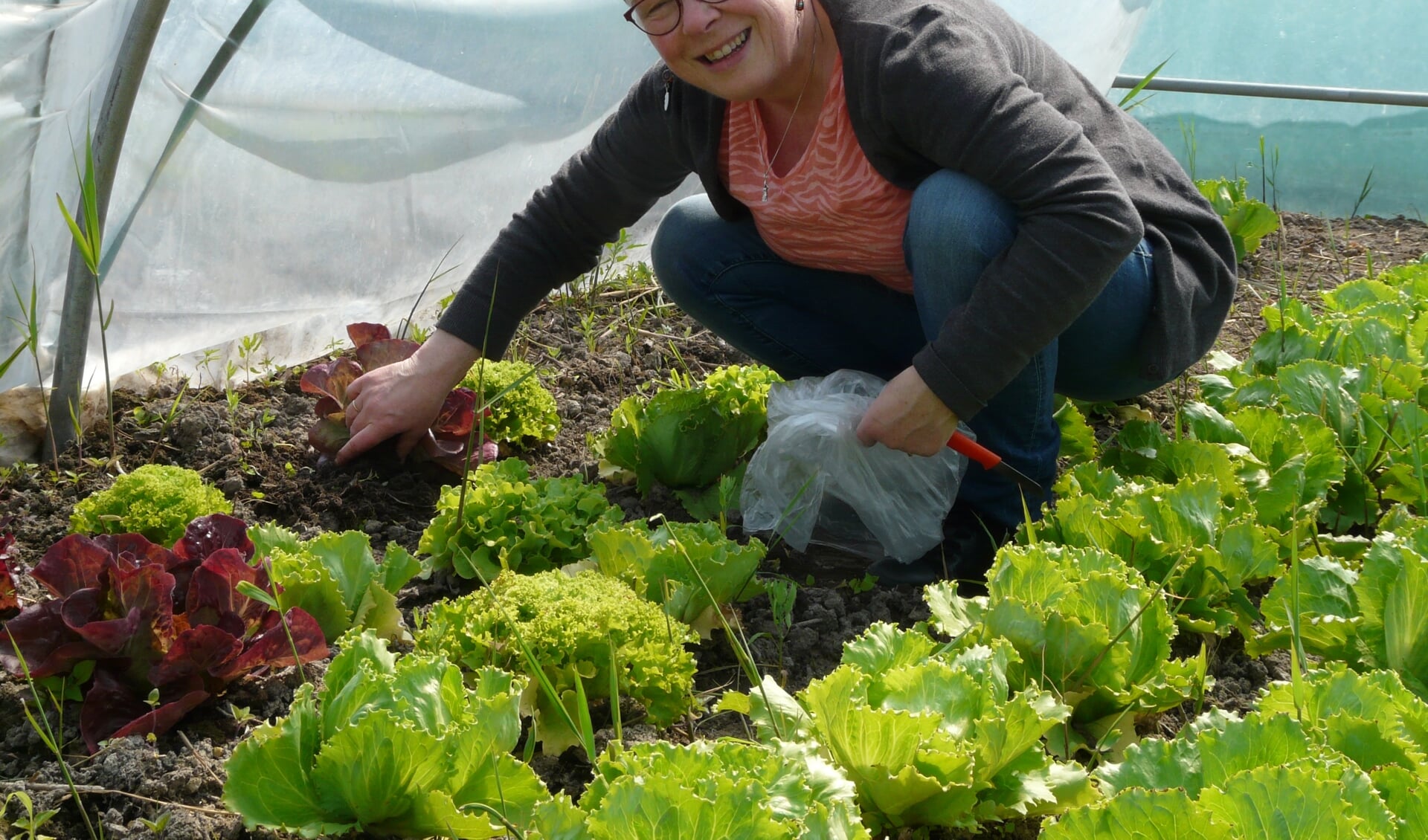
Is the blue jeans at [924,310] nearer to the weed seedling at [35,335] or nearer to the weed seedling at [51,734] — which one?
the weed seedling at [35,335]

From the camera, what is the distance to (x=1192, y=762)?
4.64ft

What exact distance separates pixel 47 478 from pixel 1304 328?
3.05 meters

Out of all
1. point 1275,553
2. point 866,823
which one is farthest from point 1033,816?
point 1275,553

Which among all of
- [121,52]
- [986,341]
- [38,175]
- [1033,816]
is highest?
[121,52]

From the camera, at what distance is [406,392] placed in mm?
2457

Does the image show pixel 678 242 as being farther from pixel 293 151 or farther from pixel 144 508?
pixel 144 508

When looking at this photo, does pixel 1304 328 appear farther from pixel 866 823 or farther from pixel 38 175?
pixel 38 175

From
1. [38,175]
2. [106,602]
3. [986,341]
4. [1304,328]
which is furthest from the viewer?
[1304,328]

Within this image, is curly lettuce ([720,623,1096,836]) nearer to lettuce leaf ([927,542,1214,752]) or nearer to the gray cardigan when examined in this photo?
lettuce leaf ([927,542,1214,752])

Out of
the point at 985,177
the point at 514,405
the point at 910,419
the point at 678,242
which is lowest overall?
the point at 514,405

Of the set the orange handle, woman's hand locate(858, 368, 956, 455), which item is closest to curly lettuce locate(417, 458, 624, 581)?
woman's hand locate(858, 368, 956, 455)

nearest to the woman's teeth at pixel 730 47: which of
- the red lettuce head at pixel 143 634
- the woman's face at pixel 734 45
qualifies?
the woman's face at pixel 734 45

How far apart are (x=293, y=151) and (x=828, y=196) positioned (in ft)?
4.81

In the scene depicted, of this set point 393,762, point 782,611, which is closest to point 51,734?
point 393,762
